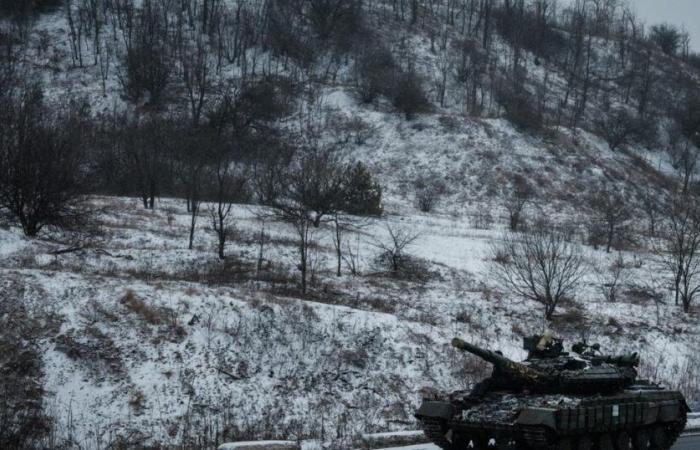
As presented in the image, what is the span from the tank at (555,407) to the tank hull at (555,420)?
14 millimetres

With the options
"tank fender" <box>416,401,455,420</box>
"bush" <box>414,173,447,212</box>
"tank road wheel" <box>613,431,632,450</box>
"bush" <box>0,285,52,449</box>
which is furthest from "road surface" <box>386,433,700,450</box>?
"bush" <box>414,173,447,212</box>

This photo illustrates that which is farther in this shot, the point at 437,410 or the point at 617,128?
the point at 617,128

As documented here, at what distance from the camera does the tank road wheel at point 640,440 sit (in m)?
11.7

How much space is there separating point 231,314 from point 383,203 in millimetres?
25903

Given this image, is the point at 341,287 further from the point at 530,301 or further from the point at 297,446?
the point at 297,446

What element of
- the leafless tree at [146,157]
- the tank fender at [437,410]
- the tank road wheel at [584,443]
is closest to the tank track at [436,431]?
the tank fender at [437,410]

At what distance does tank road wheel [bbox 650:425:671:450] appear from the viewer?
12125 mm

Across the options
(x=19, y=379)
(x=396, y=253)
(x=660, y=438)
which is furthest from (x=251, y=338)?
(x=396, y=253)

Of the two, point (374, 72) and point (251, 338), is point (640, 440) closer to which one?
point (251, 338)

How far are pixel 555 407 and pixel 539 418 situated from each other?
601mm

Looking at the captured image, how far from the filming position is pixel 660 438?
12.2 meters

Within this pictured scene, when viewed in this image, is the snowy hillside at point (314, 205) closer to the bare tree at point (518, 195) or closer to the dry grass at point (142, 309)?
the dry grass at point (142, 309)

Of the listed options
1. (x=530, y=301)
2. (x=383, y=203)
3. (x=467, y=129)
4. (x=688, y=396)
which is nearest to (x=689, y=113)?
(x=467, y=129)

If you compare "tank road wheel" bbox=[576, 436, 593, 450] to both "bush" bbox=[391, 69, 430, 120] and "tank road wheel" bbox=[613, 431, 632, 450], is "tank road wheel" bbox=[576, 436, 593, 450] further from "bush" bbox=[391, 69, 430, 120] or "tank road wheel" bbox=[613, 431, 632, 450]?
"bush" bbox=[391, 69, 430, 120]
